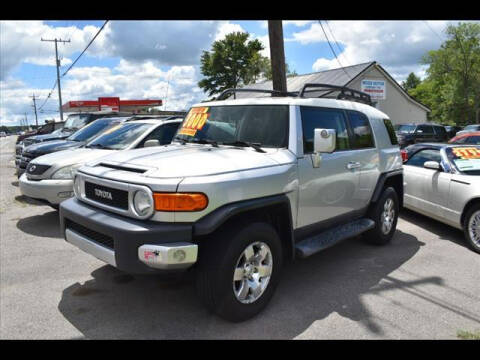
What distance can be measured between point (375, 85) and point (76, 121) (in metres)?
17.6

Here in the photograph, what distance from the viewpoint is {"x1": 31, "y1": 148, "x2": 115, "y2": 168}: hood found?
241 inches

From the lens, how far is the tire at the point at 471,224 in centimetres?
515

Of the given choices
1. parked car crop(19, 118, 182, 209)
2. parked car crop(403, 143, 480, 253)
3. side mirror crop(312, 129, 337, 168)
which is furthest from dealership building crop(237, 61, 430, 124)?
side mirror crop(312, 129, 337, 168)

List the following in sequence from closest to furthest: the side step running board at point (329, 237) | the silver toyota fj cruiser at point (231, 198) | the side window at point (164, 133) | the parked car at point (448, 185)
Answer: the silver toyota fj cruiser at point (231, 198) < the side step running board at point (329, 237) < the parked car at point (448, 185) < the side window at point (164, 133)

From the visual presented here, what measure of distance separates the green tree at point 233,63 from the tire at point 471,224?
41.5 meters

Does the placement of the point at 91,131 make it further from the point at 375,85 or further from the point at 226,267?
the point at 375,85

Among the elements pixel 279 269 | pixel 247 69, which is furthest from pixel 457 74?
pixel 279 269

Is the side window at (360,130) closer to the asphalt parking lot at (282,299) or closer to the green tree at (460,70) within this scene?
the asphalt parking lot at (282,299)

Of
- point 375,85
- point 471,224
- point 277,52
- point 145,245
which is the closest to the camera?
point 145,245

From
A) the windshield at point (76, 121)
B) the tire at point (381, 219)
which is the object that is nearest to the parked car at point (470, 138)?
the tire at point (381, 219)

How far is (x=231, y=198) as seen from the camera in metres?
3.12

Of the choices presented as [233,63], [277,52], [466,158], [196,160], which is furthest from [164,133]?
[233,63]

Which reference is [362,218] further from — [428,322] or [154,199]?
[154,199]
